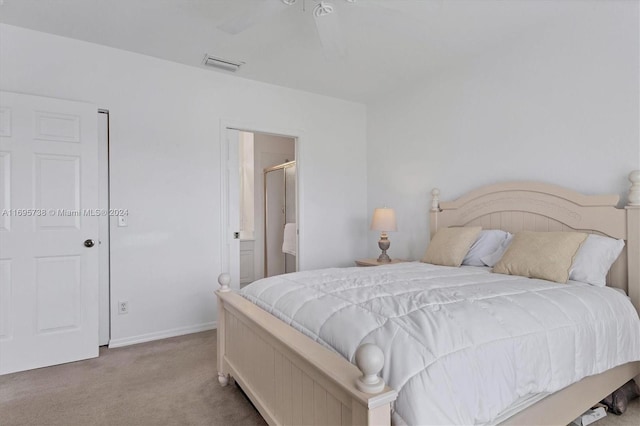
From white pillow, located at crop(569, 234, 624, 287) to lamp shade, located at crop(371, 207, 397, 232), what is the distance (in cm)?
174

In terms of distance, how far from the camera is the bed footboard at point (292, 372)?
940 millimetres

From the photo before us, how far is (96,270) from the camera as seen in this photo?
2.79 m

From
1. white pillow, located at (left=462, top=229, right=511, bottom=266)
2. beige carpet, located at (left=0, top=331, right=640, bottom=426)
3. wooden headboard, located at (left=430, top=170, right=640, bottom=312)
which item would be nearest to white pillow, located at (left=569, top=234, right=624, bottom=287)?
wooden headboard, located at (left=430, top=170, right=640, bottom=312)

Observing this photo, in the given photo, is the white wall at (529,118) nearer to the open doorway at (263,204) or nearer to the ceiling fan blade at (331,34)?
the ceiling fan blade at (331,34)

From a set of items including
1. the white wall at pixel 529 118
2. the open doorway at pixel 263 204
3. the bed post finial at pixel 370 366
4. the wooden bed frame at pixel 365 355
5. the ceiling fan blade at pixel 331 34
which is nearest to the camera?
the bed post finial at pixel 370 366

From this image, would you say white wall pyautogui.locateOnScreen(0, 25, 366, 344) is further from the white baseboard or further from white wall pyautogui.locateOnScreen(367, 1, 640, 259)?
white wall pyautogui.locateOnScreen(367, 1, 640, 259)

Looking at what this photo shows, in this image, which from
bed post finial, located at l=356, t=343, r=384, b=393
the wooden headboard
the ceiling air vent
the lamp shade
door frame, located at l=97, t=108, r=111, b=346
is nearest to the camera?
bed post finial, located at l=356, t=343, r=384, b=393

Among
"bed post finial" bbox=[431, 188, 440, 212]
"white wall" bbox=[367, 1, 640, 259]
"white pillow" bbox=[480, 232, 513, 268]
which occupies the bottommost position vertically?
"white pillow" bbox=[480, 232, 513, 268]

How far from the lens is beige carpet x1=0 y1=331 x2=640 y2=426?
1.89m

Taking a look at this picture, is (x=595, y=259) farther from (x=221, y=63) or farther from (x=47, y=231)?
(x=47, y=231)

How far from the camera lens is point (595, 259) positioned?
2096mm

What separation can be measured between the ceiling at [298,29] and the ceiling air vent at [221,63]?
0.22 ft

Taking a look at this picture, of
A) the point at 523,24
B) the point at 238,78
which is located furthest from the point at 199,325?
the point at 523,24

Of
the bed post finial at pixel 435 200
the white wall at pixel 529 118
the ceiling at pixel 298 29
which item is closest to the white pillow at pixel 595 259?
the white wall at pixel 529 118
